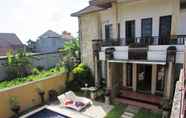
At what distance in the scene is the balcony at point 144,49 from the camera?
41.9ft

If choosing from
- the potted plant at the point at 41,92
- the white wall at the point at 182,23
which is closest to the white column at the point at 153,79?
the white wall at the point at 182,23

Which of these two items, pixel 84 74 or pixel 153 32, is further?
pixel 84 74

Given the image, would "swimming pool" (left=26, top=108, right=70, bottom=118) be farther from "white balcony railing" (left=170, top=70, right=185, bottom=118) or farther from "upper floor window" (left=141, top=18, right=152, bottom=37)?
"upper floor window" (left=141, top=18, right=152, bottom=37)

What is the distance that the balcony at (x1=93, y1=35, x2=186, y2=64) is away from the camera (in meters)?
12.8

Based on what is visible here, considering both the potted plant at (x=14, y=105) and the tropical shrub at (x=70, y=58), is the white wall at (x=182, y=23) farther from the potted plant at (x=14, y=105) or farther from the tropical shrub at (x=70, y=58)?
Result: the potted plant at (x=14, y=105)

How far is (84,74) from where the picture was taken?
2019 cm

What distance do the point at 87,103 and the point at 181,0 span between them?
1334 centimetres

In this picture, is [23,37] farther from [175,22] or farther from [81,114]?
[175,22]

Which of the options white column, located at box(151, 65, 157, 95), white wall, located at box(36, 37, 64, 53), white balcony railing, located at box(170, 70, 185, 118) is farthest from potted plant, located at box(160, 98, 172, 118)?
white wall, located at box(36, 37, 64, 53)

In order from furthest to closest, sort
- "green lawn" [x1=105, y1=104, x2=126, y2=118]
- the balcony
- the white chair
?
1. the white chair
2. "green lawn" [x1=105, y1=104, x2=126, y2=118]
3. the balcony

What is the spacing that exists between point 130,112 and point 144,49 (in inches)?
227

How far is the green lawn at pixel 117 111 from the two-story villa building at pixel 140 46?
40.2 inches

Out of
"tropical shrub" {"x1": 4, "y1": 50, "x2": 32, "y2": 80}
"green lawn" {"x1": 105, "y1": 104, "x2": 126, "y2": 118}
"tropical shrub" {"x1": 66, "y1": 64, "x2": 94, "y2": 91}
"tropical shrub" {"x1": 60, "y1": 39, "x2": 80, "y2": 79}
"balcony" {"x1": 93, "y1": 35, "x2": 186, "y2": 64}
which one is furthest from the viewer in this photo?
"tropical shrub" {"x1": 4, "y1": 50, "x2": 32, "y2": 80}

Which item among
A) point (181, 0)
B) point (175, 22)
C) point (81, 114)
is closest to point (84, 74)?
point (81, 114)
